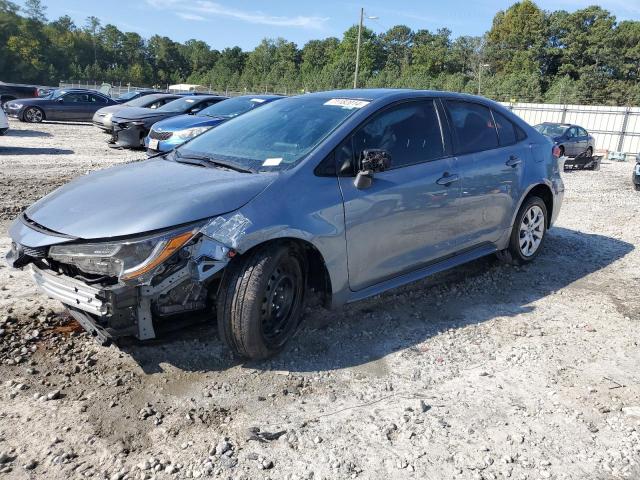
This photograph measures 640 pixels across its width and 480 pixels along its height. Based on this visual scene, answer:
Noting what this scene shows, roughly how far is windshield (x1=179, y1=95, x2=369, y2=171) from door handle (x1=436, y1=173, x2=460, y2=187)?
2.78 ft

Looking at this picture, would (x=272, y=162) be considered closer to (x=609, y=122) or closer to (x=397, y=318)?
(x=397, y=318)

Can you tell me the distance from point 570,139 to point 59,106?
18345 millimetres

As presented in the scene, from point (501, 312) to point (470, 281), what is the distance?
688 millimetres

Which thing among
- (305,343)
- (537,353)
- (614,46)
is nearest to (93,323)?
(305,343)

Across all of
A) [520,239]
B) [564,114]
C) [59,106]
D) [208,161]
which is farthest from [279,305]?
[564,114]

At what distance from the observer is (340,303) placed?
3707 mm

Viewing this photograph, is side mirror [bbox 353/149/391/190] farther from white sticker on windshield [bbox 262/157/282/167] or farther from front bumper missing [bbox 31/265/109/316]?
front bumper missing [bbox 31/265/109/316]

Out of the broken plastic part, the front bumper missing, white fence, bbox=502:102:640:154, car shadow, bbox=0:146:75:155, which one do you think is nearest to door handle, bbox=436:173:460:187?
the broken plastic part

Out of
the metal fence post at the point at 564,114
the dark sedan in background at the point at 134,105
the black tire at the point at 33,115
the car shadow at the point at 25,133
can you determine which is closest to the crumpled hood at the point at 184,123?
the dark sedan in background at the point at 134,105

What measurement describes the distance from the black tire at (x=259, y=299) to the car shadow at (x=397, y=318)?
198 mm

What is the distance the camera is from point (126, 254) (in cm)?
287

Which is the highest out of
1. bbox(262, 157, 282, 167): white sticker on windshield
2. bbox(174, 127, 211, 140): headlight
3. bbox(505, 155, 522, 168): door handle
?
bbox(262, 157, 282, 167): white sticker on windshield

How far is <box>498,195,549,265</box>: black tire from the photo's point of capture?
17.5 ft

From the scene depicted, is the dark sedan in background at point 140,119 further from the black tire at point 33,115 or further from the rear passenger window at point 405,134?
the rear passenger window at point 405,134
